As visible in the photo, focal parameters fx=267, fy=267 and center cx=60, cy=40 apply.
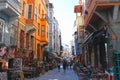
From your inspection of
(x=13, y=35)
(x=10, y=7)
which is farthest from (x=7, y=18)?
(x=13, y=35)

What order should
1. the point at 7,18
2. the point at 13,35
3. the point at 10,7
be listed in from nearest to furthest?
the point at 10,7 → the point at 7,18 → the point at 13,35

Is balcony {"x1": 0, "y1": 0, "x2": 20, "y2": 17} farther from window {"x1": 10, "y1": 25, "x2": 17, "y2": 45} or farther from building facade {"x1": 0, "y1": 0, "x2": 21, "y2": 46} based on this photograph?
window {"x1": 10, "y1": 25, "x2": 17, "y2": 45}

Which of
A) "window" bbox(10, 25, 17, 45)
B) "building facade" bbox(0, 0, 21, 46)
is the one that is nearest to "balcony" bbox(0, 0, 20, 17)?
"building facade" bbox(0, 0, 21, 46)

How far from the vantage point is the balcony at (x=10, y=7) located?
18.7 meters

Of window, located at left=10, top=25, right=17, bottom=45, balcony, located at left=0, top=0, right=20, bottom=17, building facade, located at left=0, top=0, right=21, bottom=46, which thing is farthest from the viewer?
window, located at left=10, top=25, right=17, bottom=45

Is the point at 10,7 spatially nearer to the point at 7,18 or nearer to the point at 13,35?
the point at 7,18

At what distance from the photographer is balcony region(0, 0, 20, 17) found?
1867 centimetres

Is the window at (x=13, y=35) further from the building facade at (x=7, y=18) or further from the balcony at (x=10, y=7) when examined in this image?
the balcony at (x=10, y=7)

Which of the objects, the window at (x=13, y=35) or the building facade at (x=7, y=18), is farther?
the window at (x=13, y=35)

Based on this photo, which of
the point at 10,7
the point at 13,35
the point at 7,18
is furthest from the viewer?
the point at 13,35

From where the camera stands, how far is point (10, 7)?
19.9m

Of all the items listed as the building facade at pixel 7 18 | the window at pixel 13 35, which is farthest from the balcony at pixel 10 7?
the window at pixel 13 35

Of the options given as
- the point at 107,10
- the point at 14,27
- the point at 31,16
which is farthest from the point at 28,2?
the point at 107,10

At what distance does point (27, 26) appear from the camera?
29609 mm
